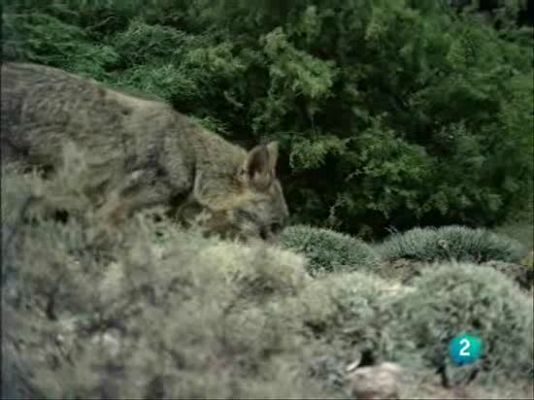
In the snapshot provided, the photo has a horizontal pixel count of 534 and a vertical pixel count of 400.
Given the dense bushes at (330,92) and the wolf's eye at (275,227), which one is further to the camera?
the dense bushes at (330,92)

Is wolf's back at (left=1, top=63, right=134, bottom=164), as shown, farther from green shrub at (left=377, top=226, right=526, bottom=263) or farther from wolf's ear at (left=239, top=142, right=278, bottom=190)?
green shrub at (left=377, top=226, right=526, bottom=263)

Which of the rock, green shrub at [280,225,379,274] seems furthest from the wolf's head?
the rock

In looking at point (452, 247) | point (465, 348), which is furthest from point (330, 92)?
point (465, 348)

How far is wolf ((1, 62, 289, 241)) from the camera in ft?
25.5

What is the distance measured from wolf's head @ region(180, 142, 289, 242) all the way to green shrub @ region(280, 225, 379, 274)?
121 cm

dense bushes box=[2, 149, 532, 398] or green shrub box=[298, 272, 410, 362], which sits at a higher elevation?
dense bushes box=[2, 149, 532, 398]

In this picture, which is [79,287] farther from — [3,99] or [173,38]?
[173,38]

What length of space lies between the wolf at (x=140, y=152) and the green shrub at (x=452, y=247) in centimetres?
304

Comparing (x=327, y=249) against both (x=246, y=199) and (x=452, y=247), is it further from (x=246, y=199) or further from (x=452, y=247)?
(x=246, y=199)

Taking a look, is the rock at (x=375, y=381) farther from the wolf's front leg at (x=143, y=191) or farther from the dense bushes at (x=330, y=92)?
the dense bushes at (x=330, y=92)

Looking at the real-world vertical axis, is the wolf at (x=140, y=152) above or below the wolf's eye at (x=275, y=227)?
above

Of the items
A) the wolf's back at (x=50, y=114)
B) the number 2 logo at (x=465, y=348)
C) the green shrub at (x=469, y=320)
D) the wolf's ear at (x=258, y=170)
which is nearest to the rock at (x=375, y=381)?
the green shrub at (x=469, y=320)

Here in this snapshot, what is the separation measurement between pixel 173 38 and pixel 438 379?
9.27m

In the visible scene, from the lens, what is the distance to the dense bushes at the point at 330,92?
1473cm
